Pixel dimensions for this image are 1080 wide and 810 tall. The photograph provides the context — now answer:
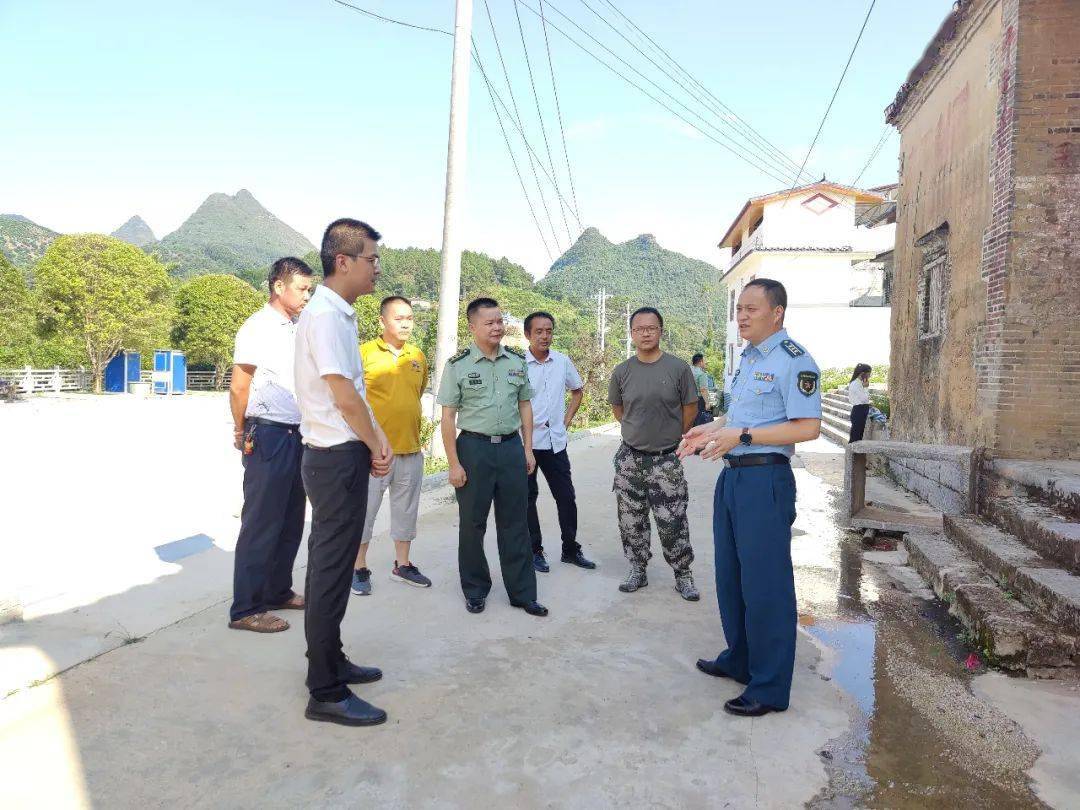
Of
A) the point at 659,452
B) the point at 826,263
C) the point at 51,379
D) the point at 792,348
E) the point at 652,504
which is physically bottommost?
the point at 652,504

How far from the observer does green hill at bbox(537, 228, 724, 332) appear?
92.2 metres

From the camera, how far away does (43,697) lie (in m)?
2.79

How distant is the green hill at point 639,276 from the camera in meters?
92.2

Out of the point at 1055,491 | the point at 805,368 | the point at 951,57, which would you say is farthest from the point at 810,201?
the point at 805,368

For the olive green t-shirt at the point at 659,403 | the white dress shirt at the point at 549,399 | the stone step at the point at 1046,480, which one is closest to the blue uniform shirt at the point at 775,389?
the olive green t-shirt at the point at 659,403

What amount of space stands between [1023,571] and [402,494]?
12.2ft

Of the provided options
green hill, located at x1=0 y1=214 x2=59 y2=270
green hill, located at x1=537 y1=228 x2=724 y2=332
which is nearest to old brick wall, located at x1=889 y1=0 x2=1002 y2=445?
green hill, located at x1=537 y1=228 x2=724 y2=332

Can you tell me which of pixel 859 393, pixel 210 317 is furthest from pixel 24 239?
pixel 859 393

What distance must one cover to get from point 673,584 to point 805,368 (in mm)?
2215

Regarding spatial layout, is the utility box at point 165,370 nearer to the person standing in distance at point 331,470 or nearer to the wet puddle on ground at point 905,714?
the wet puddle on ground at point 905,714

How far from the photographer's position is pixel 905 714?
301 centimetres

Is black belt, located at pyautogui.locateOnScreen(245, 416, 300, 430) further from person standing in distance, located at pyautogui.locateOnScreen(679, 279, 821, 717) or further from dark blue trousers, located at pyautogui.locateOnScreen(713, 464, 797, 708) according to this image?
dark blue trousers, located at pyautogui.locateOnScreen(713, 464, 797, 708)

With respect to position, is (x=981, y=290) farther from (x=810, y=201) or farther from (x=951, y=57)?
(x=810, y=201)

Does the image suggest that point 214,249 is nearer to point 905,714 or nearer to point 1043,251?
point 1043,251
